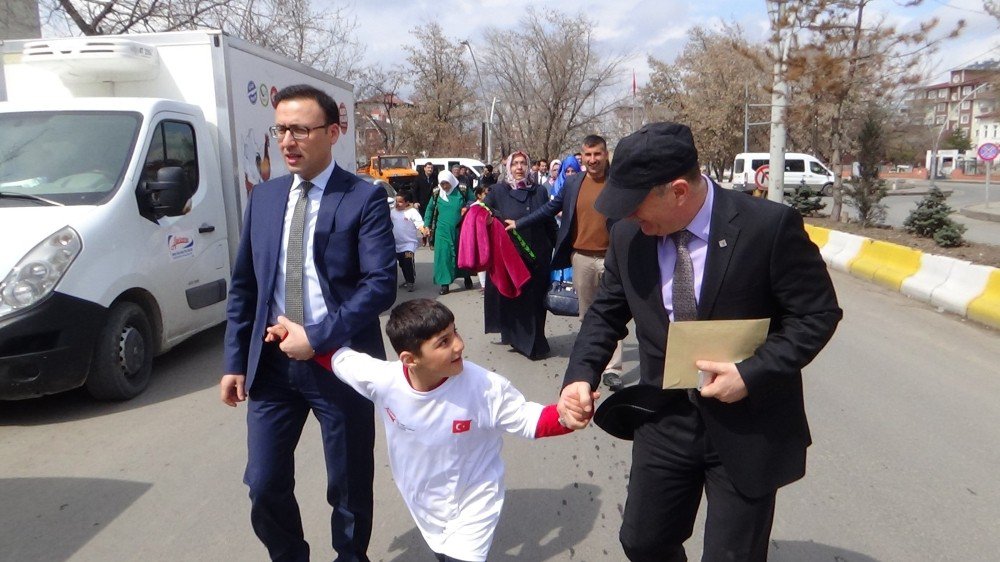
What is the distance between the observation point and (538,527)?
4004mm

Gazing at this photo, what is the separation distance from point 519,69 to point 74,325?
1783 inches

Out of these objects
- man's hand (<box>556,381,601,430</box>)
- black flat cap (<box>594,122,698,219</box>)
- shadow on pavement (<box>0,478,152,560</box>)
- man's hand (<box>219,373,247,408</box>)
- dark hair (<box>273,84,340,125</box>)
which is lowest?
shadow on pavement (<box>0,478,152,560</box>)

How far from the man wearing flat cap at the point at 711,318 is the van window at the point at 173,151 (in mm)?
4998

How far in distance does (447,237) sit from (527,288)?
13.7ft

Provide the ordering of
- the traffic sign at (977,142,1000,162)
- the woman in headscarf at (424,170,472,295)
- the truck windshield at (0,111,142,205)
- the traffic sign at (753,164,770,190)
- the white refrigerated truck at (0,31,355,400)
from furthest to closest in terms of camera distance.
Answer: the traffic sign at (977,142,1000,162), the traffic sign at (753,164,770,190), the woman in headscarf at (424,170,472,295), the truck windshield at (0,111,142,205), the white refrigerated truck at (0,31,355,400)

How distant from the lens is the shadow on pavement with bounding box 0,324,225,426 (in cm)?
582

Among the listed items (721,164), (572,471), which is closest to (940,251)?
(572,471)

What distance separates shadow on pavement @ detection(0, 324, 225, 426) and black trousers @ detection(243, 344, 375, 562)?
3333 millimetres

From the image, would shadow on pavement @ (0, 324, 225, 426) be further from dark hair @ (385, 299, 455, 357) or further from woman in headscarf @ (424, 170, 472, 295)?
woman in headscarf @ (424, 170, 472, 295)

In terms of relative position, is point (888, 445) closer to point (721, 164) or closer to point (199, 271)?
point (199, 271)

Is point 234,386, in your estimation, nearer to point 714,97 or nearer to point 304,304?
point 304,304

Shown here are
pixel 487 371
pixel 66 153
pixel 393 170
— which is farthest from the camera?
pixel 393 170

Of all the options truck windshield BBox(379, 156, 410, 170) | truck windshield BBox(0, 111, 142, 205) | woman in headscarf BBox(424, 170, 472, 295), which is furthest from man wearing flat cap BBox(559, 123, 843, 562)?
truck windshield BBox(379, 156, 410, 170)

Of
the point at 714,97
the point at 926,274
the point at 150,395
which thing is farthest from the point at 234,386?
the point at 714,97
